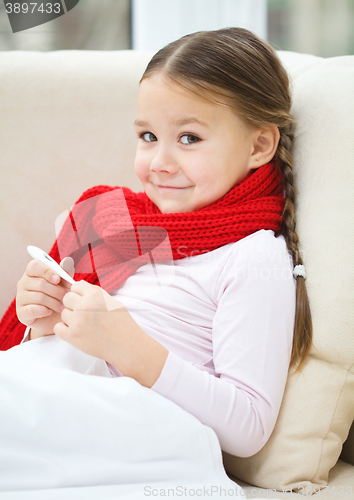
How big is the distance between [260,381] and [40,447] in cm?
29

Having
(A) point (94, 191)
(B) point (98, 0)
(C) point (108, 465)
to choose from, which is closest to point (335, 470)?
(C) point (108, 465)

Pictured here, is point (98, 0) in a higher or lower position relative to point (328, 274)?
higher

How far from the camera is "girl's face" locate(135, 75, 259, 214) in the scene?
0.72m

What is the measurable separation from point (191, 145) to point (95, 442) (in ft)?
1.52

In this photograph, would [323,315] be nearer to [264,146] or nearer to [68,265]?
[264,146]

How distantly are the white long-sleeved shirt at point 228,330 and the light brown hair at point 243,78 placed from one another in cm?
7

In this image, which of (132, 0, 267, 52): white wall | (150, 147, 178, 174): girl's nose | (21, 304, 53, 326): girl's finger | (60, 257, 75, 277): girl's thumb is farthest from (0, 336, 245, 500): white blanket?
(132, 0, 267, 52): white wall

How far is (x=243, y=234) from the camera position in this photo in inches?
28.7

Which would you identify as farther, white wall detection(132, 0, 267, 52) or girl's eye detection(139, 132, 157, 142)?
white wall detection(132, 0, 267, 52)

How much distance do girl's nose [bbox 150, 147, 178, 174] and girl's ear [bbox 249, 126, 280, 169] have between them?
0.45 ft

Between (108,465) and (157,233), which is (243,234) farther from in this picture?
(108,465)

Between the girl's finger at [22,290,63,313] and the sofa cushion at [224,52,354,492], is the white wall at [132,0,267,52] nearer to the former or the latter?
the sofa cushion at [224,52,354,492]

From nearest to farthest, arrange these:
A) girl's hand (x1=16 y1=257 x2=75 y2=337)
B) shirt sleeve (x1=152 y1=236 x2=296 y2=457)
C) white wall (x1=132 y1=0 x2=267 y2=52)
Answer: shirt sleeve (x1=152 y1=236 x2=296 y2=457), girl's hand (x1=16 y1=257 x2=75 y2=337), white wall (x1=132 y1=0 x2=267 y2=52)

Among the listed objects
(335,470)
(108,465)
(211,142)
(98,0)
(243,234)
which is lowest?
(335,470)
